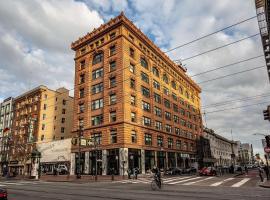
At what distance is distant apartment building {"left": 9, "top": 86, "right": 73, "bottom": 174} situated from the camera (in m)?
66.4

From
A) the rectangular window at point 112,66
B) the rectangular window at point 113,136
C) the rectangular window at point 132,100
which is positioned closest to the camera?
the rectangular window at point 113,136

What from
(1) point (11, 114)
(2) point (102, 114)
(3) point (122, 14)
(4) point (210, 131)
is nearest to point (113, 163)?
(2) point (102, 114)

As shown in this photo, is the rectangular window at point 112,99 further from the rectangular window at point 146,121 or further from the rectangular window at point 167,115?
the rectangular window at point 167,115

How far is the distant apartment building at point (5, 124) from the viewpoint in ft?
250

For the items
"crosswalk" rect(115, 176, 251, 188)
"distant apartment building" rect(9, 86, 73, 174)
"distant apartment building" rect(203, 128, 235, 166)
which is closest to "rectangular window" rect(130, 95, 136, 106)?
"crosswalk" rect(115, 176, 251, 188)

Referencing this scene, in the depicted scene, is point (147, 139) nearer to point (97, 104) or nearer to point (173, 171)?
point (173, 171)

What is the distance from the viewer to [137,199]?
1246 centimetres

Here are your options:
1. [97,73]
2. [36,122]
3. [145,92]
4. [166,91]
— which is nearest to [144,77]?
[145,92]

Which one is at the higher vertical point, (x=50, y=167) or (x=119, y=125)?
(x=119, y=125)

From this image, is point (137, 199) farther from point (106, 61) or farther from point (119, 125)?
point (106, 61)

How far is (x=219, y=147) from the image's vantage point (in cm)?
10544

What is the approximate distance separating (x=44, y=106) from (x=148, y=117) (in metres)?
34.1

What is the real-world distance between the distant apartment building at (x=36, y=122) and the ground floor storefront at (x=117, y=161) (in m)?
21.9

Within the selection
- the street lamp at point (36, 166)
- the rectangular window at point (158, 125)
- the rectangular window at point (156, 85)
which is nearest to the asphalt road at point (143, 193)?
the street lamp at point (36, 166)
